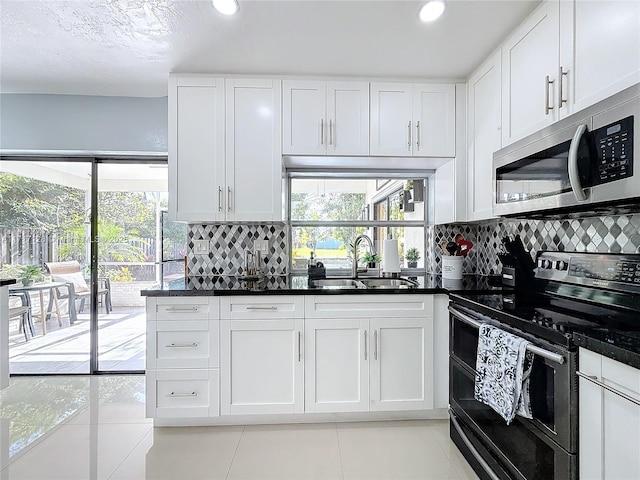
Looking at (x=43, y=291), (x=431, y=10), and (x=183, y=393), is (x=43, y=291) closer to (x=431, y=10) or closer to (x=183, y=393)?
(x=183, y=393)

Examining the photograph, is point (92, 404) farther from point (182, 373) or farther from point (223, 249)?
point (223, 249)

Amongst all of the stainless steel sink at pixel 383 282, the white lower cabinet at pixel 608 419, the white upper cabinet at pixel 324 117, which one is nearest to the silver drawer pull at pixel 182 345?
the stainless steel sink at pixel 383 282

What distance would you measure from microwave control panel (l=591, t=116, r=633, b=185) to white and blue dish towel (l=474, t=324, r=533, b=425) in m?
0.69

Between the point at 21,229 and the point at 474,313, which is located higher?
the point at 21,229

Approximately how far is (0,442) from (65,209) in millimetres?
1916

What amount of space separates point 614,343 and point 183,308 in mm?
2124

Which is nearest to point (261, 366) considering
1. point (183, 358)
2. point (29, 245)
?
point (183, 358)

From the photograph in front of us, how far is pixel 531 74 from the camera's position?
74.0 inches

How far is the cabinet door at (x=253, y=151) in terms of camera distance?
8.39 ft

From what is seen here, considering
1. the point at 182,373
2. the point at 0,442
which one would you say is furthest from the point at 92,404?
the point at 182,373

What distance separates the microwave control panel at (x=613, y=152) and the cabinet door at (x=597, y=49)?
0.17 m

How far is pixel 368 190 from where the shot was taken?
3.21m

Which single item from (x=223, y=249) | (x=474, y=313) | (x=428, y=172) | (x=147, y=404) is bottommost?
(x=147, y=404)

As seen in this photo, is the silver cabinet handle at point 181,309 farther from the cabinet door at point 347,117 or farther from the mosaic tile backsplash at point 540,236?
the mosaic tile backsplash at point 540,236
